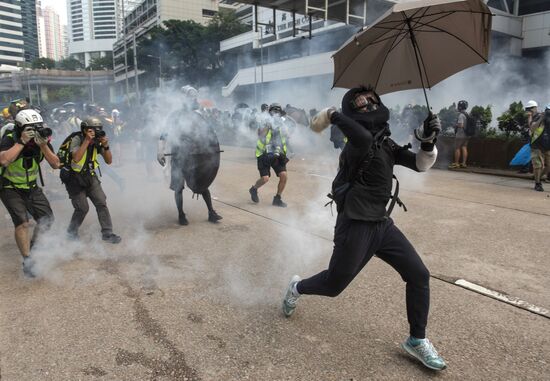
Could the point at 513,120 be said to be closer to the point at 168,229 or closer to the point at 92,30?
the point at 168,229

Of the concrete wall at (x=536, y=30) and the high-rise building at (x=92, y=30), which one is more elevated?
the high-rise building at (x=92, y=30)

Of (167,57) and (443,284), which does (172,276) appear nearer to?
(443,284)

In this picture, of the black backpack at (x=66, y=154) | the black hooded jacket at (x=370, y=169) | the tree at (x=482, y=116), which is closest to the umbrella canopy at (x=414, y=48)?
the black hooded jacket at (x=370, y=169)

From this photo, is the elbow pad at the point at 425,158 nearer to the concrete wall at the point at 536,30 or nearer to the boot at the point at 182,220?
the boot at the point at 182,220

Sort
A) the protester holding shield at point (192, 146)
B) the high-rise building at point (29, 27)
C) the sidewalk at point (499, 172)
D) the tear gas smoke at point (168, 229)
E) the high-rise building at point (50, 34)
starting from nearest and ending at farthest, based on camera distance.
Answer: the tear gas smoke at point (168, 229)
the protester holding shield at point (192, 146)
the sidewalk at point (499, 172)
the high-rise building at point (29, 27)
the high-rise building at point (50, 34)

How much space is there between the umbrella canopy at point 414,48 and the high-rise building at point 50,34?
165 metres

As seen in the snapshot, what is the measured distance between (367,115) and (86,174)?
357cm

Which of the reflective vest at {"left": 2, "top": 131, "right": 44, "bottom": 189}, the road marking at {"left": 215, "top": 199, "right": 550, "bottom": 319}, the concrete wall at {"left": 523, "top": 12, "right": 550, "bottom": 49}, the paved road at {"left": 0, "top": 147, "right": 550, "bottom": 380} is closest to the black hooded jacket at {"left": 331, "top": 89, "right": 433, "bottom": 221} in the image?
the paved road at {"left": 0, "top": 147, "right": 550, "bottom": 380}

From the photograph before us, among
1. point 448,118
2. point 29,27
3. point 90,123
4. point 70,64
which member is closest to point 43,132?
point 90,123

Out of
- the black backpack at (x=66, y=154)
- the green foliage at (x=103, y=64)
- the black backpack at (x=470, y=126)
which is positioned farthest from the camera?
the green foliage at (x=103, y=64)

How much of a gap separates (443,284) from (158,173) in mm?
8129

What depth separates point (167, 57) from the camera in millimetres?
14375

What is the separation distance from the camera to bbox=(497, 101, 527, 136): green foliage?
10.4 meters

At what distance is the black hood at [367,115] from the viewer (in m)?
2.54
